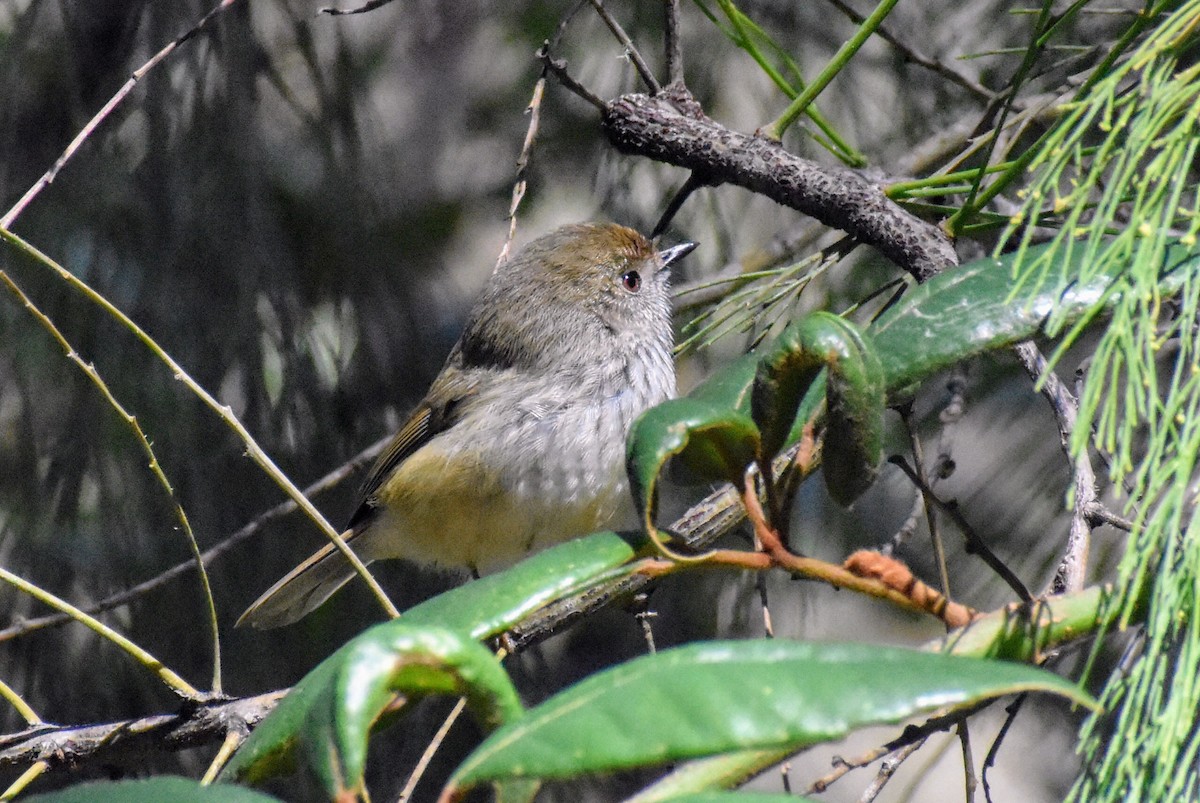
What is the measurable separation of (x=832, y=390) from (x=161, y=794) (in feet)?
2.04

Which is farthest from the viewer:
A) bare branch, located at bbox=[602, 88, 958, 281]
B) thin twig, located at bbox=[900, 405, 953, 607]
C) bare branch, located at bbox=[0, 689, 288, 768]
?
bare branch, located at bbox=[602, 88, 958, 281]

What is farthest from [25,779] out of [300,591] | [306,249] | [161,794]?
[306,249]

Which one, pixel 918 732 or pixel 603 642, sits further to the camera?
pixel 603 642

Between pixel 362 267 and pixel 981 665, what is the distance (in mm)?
2933

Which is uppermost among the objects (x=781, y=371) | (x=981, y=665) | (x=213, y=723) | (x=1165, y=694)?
(x=781, y=371)

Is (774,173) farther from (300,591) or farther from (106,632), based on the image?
(300,591)

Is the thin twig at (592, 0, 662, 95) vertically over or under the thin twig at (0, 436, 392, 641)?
over

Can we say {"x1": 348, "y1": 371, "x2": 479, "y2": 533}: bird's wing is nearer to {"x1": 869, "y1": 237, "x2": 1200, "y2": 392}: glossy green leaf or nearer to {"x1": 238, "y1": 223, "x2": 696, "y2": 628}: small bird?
{"x1": 238, "y1": 223, "x2": 696, "y2": 628}: small bird

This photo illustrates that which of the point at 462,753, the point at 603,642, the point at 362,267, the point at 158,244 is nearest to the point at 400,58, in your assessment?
the point at 362,267

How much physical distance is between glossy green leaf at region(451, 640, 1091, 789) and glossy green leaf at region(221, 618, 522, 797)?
0.16ft

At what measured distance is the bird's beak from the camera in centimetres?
340

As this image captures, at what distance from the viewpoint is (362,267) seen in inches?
139

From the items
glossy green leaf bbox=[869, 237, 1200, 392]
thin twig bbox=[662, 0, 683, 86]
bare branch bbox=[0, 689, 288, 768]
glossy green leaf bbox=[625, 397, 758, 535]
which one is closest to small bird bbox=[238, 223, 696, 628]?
thin twig bbox=[662, 0, 683, 86]

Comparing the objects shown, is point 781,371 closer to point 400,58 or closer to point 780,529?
point 780,529
